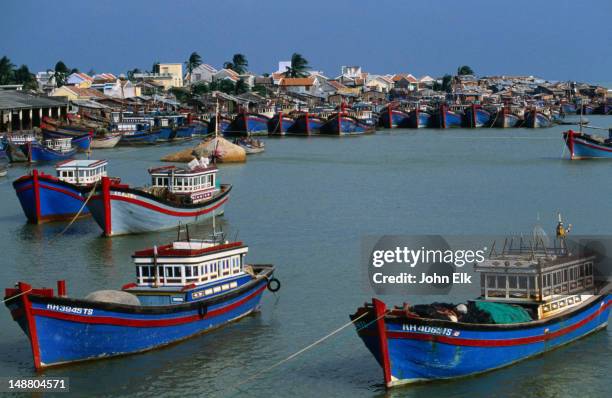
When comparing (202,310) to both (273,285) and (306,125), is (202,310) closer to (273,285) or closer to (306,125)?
(273,285)

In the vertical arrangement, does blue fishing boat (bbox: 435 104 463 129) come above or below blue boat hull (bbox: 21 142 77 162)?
above

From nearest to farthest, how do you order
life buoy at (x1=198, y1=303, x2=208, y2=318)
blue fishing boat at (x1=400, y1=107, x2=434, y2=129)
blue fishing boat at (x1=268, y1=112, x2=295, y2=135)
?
life buoy at (x1=198, y1=303, x2=208, y2=318) < blue fishing boat at (x1=268, y1=112, x2=295, y2=135) < blue fishing boat at (x1=400, y1=107, x2=434, y2=129)

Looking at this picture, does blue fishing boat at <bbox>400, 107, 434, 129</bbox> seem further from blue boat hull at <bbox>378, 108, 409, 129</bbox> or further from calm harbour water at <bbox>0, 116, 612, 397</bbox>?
calm harbour water at <bbox>0, 116, 612, 397</bbox>

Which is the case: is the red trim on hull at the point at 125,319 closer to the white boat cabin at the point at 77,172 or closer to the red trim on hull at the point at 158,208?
the red trim on hull at the point at 158,208

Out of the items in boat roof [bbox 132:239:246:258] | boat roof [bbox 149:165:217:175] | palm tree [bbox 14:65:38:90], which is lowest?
boat roof [bbox 132:239:246:258]

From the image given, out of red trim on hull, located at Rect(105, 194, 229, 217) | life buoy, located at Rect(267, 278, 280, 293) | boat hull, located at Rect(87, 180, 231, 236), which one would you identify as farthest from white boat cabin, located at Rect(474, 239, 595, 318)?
red trim on hull, located at Rect(105, 194, 229, 217)

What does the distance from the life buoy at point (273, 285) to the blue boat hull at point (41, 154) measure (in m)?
38.5

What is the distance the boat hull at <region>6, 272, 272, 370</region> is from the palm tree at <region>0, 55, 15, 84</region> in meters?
94.4

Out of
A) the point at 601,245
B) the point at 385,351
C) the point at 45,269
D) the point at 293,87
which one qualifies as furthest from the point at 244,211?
the point at 293,87

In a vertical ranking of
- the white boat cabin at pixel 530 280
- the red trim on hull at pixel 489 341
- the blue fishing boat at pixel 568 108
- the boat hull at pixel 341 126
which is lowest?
the red trim on hull at pixel 489 341

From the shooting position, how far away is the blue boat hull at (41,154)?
62438 millimetres

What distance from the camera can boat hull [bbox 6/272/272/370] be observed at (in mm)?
19500

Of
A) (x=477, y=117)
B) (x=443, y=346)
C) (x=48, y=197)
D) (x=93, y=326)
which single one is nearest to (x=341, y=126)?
(x=477, y=117)

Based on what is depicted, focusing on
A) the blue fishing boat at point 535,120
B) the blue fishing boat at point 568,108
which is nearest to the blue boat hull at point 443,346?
the blue fishing boat at point 535,120
